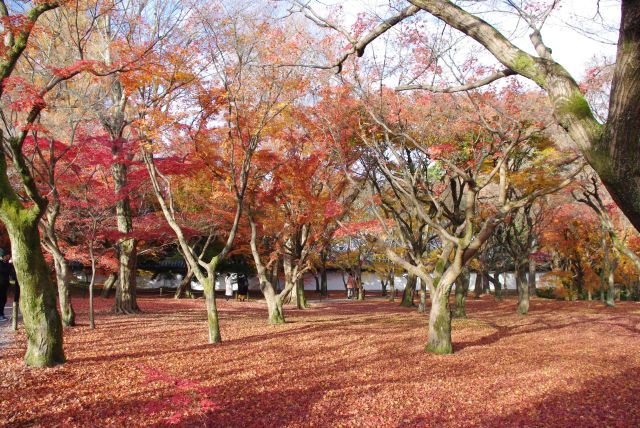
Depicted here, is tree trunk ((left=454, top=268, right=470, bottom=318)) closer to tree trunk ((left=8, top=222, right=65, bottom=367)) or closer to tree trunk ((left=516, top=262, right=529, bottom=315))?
tree trunk ((left=516, top=262, right=529, bottom=315))

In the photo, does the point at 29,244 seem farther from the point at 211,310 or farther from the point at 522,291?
the point at 522,291

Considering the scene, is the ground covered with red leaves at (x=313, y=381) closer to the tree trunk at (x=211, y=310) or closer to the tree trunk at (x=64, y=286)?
the tree trunk at (x=211, y=310)

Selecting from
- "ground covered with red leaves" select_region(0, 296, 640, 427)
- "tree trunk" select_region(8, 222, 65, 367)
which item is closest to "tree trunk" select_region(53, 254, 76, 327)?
"ground covered with red leaves" select_region(0, 296, 640, 427)

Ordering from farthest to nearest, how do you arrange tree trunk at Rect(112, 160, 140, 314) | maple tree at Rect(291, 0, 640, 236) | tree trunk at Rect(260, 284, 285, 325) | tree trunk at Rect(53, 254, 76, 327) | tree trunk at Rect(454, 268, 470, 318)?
tree trunk at Rect(454, 268, 470, 318)
tree trunk at Rect(112, 160, 140, 314)
tree trunk at Rect(260, 284, 285, 325)
tree trunk at Rect(53, 254, 76, 327)
maple tree at Rect(291, 0, 640, 236)

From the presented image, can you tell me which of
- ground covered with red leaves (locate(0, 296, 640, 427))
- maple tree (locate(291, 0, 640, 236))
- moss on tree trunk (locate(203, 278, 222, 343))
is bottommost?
ground covered with red leaves (locate(0, 296, 640, 427))

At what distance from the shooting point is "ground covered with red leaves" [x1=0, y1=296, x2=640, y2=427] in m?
4.91

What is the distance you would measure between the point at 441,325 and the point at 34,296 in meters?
6.79

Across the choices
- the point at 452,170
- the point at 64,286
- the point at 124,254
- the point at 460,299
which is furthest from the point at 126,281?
the point at 460,299

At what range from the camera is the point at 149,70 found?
8977 mm

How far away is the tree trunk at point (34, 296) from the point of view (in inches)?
241

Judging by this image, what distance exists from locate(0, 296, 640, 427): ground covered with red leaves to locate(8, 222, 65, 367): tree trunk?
1.02 feet

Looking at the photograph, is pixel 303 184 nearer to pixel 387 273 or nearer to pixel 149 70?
pixel 149 70

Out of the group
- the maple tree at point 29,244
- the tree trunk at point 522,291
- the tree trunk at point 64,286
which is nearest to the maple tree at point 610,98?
the maple tree at point 29,244

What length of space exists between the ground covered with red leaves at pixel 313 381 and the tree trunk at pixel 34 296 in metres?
0.31
